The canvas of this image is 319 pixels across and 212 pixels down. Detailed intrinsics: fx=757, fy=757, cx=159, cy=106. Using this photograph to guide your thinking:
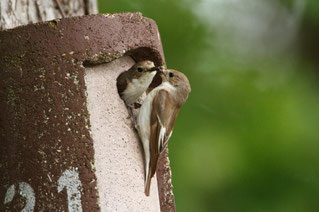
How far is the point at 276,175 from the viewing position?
6.32 meters

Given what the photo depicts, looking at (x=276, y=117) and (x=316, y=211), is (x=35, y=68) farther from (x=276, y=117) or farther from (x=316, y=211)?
(x=316, y=211)

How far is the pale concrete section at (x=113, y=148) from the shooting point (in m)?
3.57

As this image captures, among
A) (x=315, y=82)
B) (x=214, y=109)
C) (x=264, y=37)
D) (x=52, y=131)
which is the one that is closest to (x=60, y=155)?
(x=52, y=131)

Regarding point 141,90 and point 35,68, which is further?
point 141,90

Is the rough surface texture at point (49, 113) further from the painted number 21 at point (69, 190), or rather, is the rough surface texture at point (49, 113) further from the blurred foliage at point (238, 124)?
the blurred foliage at point (238, 124)

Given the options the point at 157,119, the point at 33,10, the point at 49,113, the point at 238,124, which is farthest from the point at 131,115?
the point at 238,124

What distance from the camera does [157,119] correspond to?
385cm

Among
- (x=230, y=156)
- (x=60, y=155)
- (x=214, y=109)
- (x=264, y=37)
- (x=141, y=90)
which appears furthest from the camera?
(x=264, y=37)

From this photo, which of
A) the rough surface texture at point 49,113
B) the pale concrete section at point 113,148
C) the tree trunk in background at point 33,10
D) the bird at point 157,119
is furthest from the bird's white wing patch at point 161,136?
the tree trunk in background at point 33,10

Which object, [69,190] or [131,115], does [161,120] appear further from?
[69,190]

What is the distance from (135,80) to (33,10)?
1.15 meters

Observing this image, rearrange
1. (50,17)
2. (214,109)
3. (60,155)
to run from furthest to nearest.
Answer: (214,109), (50,17), (60,155)

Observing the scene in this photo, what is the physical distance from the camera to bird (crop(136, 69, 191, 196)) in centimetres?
381

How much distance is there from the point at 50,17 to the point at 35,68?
1.29 m
